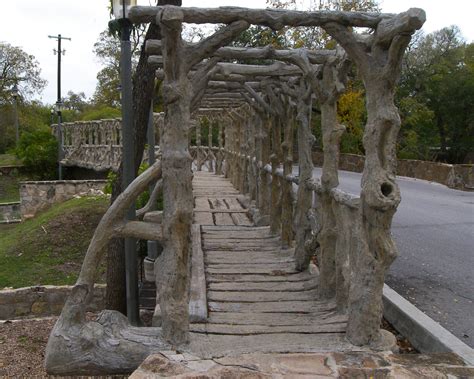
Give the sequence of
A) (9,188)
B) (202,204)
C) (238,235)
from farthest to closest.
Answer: (9,188), (202,204), (238,235)

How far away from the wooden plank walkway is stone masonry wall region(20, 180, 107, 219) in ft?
42.5

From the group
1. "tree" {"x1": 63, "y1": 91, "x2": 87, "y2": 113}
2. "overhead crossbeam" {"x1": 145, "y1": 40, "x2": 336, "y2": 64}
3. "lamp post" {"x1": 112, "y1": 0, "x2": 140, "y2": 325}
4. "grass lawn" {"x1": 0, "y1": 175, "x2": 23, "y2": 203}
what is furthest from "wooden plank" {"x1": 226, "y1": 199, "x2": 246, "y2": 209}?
"tree" {"x1": 63, "y1": 91, "x2": 87, "y2": 113}

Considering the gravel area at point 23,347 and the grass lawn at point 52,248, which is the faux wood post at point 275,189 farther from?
the grass lawn at point 52,248

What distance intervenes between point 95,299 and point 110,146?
1359cm

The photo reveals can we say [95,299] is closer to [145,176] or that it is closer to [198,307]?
[198,307]

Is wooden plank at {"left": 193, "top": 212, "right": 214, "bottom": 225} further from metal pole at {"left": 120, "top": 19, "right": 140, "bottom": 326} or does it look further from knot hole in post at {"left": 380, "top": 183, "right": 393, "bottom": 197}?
knot hole in post at {"left": 380, "top": 183, "right": 393, "bottom": 197}

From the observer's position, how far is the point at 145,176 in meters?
3.75

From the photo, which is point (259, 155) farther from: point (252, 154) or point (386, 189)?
point (386, 189)

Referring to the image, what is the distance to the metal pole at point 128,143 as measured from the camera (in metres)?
4.75

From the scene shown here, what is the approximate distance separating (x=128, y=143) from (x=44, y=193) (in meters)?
15.6

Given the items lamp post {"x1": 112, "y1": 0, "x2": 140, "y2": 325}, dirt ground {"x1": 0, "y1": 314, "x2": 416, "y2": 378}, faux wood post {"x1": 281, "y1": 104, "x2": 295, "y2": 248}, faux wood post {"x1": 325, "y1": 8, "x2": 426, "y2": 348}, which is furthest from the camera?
faux wood post {"x1": 281, "y1": 104, "x2": 295, "y2": 248}

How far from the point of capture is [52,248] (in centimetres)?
1245

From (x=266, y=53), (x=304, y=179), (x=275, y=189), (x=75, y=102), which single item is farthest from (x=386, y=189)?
(x=75, y=102)

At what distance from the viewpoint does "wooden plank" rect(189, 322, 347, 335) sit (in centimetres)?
386
